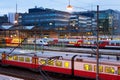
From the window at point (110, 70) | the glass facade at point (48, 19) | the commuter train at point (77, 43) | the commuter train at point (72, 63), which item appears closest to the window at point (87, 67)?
the commuter train at point (72, 63)

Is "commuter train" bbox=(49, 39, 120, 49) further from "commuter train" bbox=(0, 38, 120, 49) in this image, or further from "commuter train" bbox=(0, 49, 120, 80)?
"commuter train" bbox=(0, 49, 120, 80)

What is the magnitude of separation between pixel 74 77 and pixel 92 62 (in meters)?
4.49

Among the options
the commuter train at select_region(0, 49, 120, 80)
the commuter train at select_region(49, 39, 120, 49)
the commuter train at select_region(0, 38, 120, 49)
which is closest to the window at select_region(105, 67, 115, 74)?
the commuter train at select_region(0, 49, 120, 80)

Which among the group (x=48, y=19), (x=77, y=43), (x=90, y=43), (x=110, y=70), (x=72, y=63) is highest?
(x=48, y=19)

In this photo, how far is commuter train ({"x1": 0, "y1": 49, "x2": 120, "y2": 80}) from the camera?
88.9 feet

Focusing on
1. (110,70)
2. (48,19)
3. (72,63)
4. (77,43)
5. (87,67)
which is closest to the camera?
(110,70)

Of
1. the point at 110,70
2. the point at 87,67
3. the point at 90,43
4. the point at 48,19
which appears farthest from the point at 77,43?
the point at 48,19

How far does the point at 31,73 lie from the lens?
119 ft

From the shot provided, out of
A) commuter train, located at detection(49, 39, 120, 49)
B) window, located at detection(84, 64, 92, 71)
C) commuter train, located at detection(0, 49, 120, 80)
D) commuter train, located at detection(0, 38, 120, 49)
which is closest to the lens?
commuter train, located at detection(0, 49, 120, 80)

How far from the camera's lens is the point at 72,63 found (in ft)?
101

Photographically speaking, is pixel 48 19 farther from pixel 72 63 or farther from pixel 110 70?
pixel 110 70

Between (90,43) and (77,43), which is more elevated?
(90,43)

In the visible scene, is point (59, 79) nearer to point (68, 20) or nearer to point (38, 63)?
point (38, 63)

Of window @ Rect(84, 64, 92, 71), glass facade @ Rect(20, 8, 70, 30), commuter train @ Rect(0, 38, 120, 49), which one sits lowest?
window @ Rect(84, 64, 92, 71)
